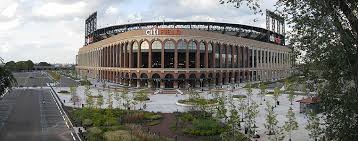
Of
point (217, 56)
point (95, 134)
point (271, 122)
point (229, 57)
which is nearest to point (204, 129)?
point (271, 122)

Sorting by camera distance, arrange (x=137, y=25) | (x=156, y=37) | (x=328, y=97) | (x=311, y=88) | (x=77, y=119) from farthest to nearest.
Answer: (x=137, y=25) → (x=156, y=37) → (x=77, y=119) → (x=311, y=88) → (x=328, y=97)

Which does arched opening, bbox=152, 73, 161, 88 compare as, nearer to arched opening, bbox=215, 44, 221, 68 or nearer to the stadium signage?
the stadium signage

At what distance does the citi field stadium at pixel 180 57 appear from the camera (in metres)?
110

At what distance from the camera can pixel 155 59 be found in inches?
4478

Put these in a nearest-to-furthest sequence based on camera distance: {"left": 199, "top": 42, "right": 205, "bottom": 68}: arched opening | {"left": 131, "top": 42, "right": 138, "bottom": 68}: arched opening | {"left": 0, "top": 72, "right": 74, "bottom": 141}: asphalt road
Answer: {"left": 0, "top": 72, "right": 74, "bottom": 141}: asphalt road → {"left": 199, "top": 42, "right": 205, "bottom": 68}: arched opening → {"left": 131, "top": 42, "right": 138, "bottom": 68}: arched opening

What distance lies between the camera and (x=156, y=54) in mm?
112938

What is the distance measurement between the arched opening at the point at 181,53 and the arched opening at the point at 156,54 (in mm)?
5820

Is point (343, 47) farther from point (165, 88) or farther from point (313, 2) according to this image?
point (165, 88)

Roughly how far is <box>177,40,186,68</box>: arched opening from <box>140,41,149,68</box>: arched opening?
33.1ft

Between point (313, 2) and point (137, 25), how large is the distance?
137 metres

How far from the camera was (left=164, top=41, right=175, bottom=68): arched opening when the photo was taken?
109 metres

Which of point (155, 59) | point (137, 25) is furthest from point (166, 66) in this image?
→ point (137, 25)

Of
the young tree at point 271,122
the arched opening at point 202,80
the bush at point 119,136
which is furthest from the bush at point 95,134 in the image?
the arched opening at point 202,80

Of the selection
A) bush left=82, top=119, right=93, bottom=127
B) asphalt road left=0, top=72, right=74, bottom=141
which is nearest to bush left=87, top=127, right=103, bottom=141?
asphalt road left=0, top=72, right=74, bottom=141
